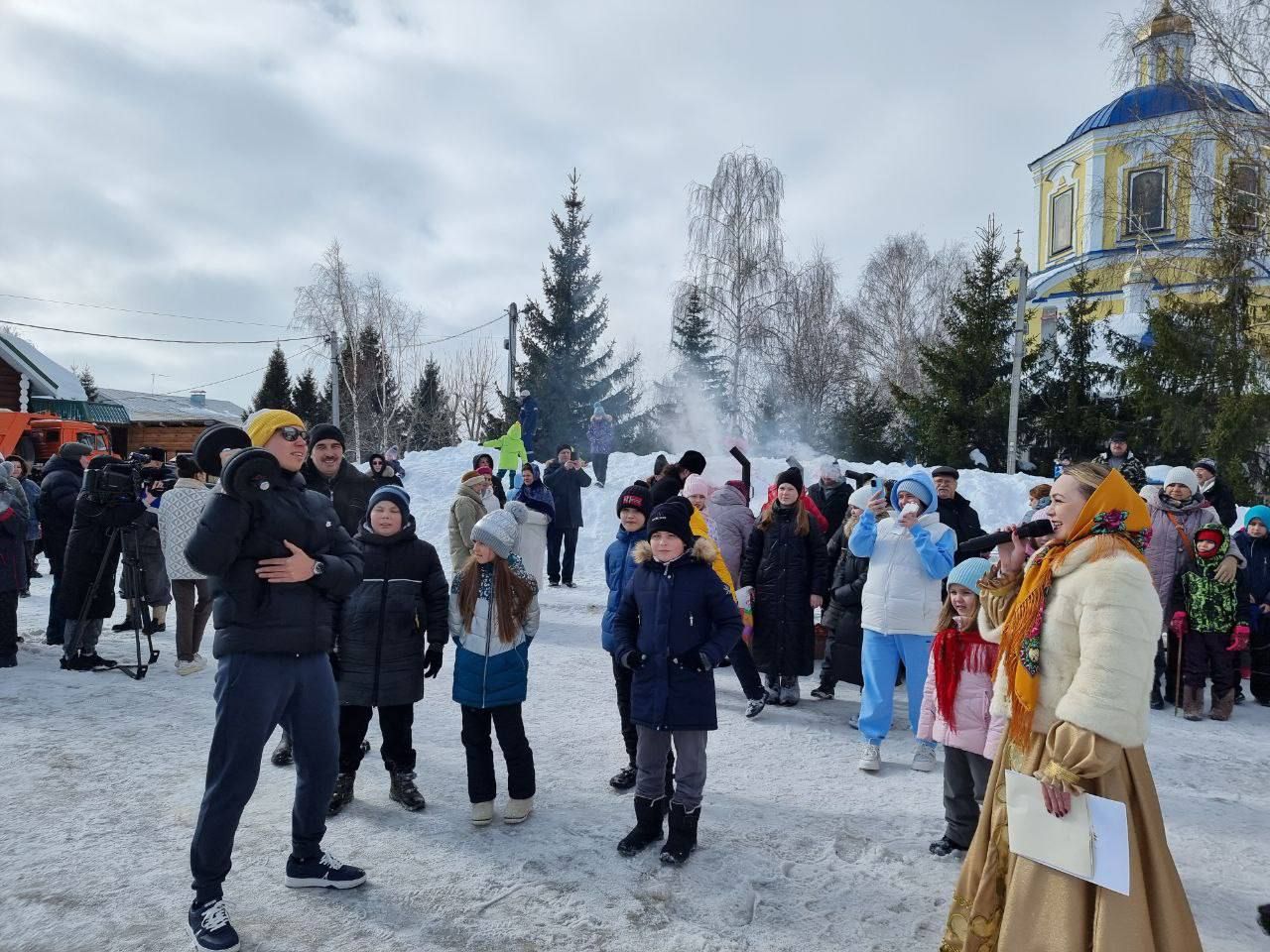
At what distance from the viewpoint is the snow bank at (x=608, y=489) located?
49.8 ft

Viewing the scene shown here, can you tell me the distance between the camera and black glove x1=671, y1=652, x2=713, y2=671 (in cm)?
386

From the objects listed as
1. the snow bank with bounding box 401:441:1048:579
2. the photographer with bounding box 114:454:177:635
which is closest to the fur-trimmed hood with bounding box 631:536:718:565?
the photographer with bounding box 114:454:177:635

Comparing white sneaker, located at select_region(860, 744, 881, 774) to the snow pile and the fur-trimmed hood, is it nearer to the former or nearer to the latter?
the fur-trimmed hood

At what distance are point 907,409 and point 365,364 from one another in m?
26.4

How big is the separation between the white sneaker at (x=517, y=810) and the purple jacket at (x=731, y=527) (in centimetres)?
341

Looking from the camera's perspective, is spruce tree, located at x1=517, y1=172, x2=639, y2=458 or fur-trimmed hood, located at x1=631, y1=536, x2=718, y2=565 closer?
fur-trimmed hood, located at x1=631, y1=536, x2=718, y2=565

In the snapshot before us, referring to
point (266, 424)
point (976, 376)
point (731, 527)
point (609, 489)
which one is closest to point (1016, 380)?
point (976, 376)

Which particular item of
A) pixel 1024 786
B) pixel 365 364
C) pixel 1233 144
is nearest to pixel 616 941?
pixel 1024 786

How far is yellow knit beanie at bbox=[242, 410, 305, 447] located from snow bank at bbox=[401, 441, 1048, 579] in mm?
9918

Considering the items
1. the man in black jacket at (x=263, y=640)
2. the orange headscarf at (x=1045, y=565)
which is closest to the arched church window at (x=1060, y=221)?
the orange headscarf at (x=1045, y=565)

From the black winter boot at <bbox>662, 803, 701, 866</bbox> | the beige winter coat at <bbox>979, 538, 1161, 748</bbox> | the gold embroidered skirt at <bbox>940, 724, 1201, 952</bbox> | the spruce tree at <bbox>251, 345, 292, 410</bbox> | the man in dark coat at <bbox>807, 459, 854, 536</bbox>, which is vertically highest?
the spruce tree at <bbox>251, 345, 292, 410</bbox>

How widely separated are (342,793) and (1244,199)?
58.6 ft

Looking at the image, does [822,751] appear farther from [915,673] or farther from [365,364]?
[365,364]

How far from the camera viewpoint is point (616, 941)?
318 cm
